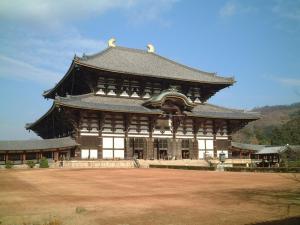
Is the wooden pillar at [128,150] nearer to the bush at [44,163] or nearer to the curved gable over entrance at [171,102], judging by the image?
the curved gable over entrance at [171,102]

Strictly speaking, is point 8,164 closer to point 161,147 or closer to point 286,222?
point 161,147

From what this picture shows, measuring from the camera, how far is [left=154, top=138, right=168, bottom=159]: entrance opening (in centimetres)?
4884

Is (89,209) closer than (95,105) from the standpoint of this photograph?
Yes

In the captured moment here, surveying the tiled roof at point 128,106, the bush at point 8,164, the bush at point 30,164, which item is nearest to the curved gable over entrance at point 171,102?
the tiled roof at point 128,106

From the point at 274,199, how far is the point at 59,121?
136ft

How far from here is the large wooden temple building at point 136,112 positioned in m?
43.9

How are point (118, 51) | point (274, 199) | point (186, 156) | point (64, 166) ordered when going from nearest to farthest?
point (274, 199), point (64, 166), point (186, 156), point (118, 51)

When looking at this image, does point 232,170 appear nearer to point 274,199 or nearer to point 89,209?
point 274,199

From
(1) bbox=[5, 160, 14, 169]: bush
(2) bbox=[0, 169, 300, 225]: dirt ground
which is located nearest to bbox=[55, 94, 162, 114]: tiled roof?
(1) bbox=[5, 160, 14, 169]: bush

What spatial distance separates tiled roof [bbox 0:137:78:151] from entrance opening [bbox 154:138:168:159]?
11674mm

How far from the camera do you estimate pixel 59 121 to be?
168ft

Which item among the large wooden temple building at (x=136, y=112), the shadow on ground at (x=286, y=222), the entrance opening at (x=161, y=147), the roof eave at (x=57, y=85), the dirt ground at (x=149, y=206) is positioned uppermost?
the roof eave at (x=57, y=85)

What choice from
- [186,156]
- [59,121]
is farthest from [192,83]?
[59,121]

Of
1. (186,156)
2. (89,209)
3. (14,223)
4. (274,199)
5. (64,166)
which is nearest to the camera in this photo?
(14,223)
